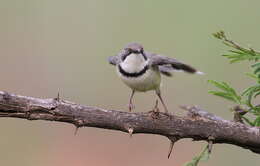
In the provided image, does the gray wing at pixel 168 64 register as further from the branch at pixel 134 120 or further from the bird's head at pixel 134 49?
the branch at pixel 134 120

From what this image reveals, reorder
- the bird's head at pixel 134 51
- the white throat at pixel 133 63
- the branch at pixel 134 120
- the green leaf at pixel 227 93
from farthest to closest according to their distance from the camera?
the bird's head at pixel 134 51
the white throat at pixel 133 63
the green leaf at pixel 227 93
the branch at pixel 134 120

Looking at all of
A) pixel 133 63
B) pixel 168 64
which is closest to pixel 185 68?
pixel 168 64

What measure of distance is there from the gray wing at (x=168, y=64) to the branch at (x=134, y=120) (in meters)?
0.99

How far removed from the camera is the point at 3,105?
3600mm

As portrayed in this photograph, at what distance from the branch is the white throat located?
1.38m

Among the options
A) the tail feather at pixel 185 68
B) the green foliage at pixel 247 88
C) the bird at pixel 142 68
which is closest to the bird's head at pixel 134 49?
the bird at pixel 142 68

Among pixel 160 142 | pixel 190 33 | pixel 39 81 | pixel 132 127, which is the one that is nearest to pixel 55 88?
pixel 39 81

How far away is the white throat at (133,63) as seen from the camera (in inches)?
211

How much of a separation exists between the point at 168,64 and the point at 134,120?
57.5 inches

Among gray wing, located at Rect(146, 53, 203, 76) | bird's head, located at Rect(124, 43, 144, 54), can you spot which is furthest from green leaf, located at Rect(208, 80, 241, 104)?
bird's head, located at Rect(124, 43, 144, 54)

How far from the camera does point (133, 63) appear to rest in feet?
17.8

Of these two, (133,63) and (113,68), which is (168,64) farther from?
(113,68)

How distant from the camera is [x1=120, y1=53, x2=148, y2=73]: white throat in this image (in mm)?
5355

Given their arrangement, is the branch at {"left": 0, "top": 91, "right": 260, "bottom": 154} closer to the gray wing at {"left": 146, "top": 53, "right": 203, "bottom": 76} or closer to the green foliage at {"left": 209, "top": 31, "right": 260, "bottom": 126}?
the green foliage at {"left": 209, "top": 31, "right": 260, "bottom": 126}
